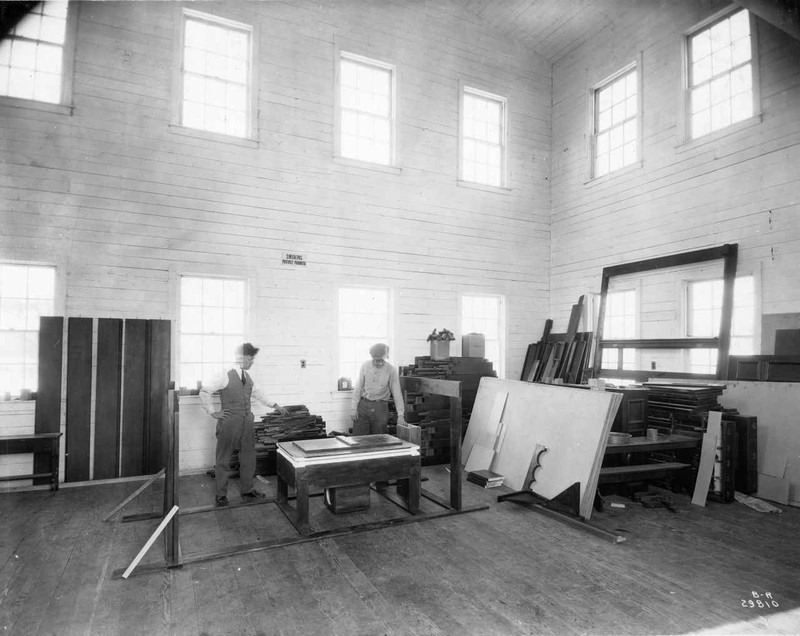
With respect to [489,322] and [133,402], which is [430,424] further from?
[133,402]

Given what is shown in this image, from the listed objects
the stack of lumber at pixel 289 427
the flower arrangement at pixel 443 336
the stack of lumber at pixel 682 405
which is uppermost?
the flower arrangement at pixel 443 336

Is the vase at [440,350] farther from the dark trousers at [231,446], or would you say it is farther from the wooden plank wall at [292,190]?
the dark trousers at [231,446]

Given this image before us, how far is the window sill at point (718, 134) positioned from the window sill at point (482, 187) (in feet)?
9.59

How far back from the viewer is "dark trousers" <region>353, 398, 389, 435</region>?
6.70 m

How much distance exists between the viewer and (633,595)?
Result: 3453 millimetres

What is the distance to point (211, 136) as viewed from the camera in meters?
7.38

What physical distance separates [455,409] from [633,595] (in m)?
2.50

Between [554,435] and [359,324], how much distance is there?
12.1 ft

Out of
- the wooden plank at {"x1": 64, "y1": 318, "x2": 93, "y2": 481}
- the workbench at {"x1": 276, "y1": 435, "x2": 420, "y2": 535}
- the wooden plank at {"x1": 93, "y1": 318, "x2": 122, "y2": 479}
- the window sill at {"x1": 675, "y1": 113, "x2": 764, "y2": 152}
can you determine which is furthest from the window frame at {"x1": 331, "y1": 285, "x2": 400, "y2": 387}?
the window sill at {"x1": 675, "y1": 113, "x2": 764, "y2": 152}

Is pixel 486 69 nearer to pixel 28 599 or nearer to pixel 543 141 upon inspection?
pixel 543 141

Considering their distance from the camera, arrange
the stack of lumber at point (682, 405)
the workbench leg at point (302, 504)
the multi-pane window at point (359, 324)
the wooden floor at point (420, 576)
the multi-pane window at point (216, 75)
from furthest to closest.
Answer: the multi-pane window at point (359, 324) < the multi-pane window at point (216, 75) < the stack of lumber at point (682, 405) < the workbench leg at point (302, 504) < the wooden floor at point (420, 576)

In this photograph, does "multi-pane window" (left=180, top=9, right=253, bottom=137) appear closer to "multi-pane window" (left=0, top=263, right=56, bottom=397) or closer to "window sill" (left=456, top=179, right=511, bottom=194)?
"multi-pane window" (left=0, top=263, right=56, bottom=397)

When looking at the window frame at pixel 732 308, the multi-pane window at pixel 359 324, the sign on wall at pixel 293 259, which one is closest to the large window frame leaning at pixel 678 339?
the window frame at pixel 732 308

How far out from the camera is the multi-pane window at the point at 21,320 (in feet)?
20.8
